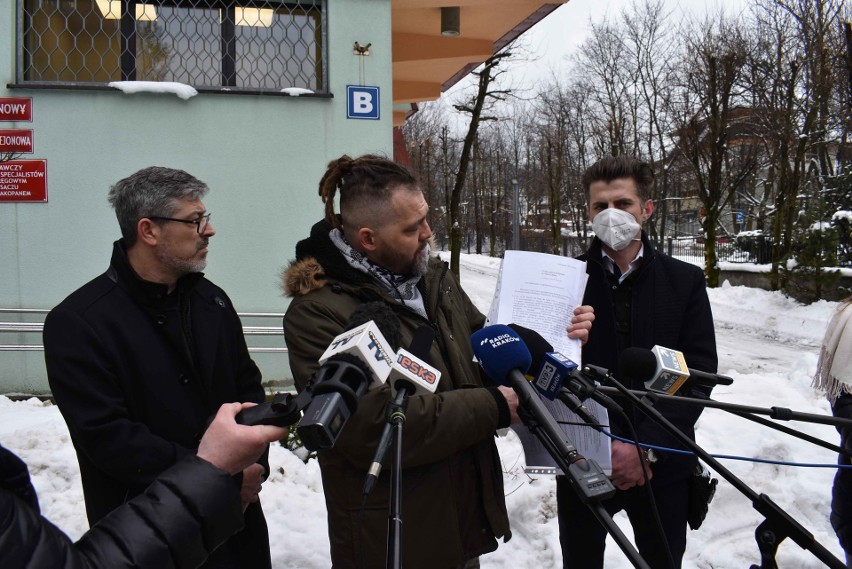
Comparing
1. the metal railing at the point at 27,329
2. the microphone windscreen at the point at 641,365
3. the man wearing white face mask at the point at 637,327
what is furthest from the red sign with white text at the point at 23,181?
the microphone windscreen at the point at 641,365

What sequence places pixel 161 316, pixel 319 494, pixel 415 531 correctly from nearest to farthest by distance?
pixel 415 531 → pixel 161 316 → pixel 319 494

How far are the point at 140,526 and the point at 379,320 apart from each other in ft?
2.26

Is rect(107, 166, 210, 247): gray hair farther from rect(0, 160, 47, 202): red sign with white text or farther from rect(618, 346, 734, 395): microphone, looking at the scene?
rect(0, 160, 47, 202): red sign with white text

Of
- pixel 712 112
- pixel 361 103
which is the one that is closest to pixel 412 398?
pixel 361 103

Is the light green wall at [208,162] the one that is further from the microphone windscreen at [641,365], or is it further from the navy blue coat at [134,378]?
the microphone windscreen at [641,365]

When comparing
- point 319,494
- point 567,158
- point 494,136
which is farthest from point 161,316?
point 494,136

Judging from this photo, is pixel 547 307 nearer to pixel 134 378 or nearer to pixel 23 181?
pixel 134 378

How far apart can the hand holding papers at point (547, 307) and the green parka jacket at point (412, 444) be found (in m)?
0.20

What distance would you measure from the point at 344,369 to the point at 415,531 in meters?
0.99

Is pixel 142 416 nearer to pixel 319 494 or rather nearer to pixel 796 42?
pixel 319 494

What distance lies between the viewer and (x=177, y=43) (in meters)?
6.86

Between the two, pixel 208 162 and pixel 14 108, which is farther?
pixel 208 162

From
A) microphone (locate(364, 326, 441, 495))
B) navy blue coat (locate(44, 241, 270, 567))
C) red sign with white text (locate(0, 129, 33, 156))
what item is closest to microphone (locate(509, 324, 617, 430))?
microphone (locate(364, 326, 441, 495))

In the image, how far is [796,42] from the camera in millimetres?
17453
